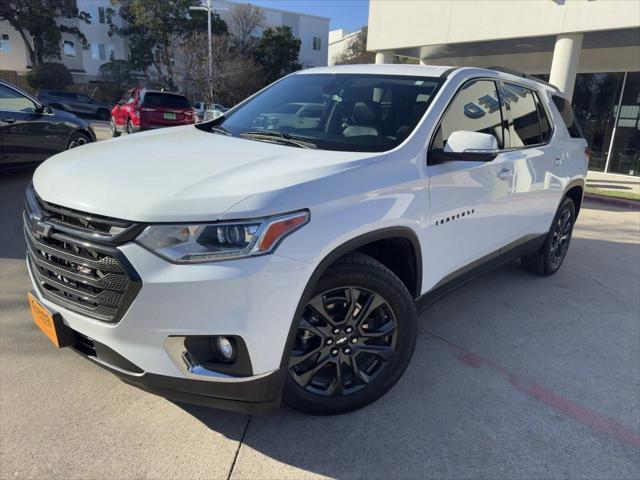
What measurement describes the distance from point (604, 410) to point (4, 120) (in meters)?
7.87

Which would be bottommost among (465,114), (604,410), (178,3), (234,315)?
(604,410)

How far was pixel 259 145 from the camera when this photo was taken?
2.78 meters

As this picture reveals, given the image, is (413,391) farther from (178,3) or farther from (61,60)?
(61,60)

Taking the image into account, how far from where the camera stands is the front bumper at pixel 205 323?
1.91 m

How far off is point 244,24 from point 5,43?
792 inches

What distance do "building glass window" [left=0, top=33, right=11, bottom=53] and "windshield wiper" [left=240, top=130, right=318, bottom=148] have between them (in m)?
48.4

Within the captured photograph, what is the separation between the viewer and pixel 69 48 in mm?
44000

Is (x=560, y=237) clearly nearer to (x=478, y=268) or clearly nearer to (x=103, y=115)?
(x=478, y=268)

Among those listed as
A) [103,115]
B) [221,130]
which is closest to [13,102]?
[221,130]

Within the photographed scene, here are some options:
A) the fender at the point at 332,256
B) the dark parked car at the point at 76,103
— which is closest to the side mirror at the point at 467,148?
the fender at the point at 332,256

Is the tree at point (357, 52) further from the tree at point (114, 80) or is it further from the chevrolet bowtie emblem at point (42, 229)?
the chevrolet bowtie emblem at point (42, 229)

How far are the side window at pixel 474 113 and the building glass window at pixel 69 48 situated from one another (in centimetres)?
4930

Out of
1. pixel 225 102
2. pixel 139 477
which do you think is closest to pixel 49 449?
pixel 139 477

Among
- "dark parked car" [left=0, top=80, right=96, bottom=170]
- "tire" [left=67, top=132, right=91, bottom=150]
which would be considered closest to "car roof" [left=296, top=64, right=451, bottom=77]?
"dark parked car" [left=0, top=80, right=96, bottom=170]
